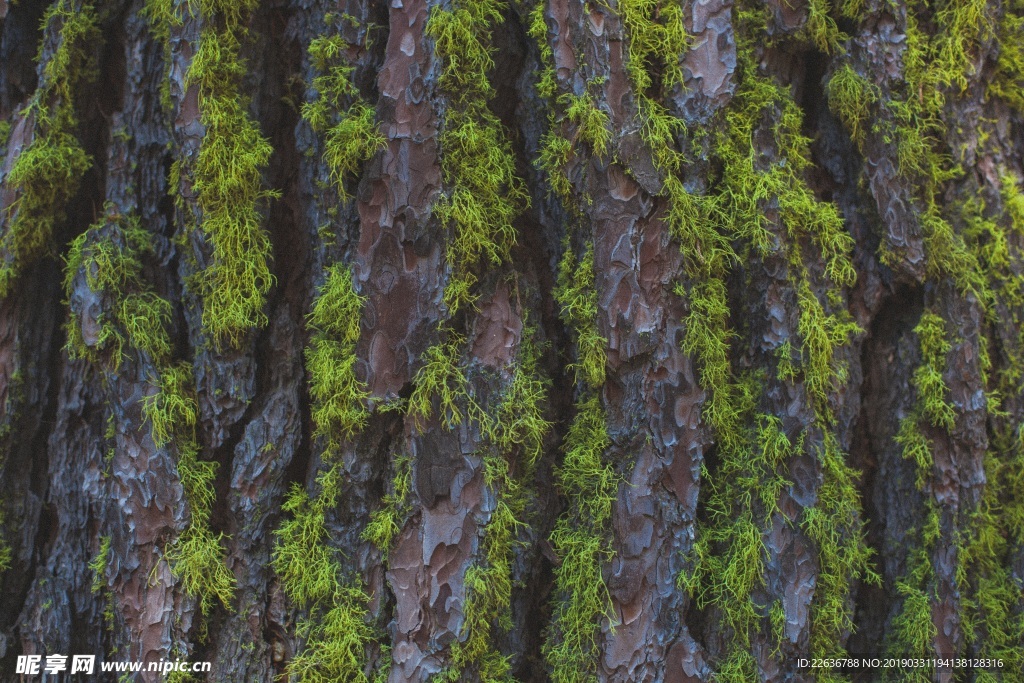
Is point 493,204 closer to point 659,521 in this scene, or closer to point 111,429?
point 659,521

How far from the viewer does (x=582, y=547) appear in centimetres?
190

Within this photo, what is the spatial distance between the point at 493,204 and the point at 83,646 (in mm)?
1782

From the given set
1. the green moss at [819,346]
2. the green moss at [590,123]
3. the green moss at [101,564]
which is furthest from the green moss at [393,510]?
the green moss at [819,346]

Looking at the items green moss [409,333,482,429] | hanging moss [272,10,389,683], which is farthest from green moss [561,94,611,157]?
green moss [409,333,482,429]

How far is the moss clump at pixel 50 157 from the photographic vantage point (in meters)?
2.06

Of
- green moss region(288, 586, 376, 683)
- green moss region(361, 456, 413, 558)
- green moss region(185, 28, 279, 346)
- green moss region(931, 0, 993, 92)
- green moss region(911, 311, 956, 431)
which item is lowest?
green moss region(288, 586, 376, 683)

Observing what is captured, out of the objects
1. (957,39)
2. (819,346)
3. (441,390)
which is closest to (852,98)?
(957,39)

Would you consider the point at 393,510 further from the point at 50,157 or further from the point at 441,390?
the point at 50,157

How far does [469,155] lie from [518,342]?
0.55 meters

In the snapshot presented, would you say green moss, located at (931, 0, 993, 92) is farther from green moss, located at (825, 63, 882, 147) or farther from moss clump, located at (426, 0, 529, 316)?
moss clump, located at (426, 0, 529, 316)

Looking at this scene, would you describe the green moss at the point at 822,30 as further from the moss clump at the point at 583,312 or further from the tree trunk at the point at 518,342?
the moss clump at the point at 583,312

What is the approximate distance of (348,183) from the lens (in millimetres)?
1983

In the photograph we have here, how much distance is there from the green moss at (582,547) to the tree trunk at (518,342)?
0.03ft

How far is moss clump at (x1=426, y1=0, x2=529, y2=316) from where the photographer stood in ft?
6.14
